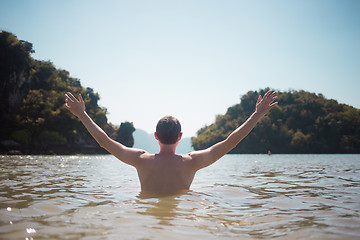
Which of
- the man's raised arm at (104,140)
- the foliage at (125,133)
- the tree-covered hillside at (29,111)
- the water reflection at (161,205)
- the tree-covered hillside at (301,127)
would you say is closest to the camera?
the water reflection at (161,205)

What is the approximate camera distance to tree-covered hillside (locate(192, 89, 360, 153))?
79688mm

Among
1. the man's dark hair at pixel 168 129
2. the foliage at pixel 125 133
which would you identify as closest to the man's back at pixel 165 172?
the man's dark hair at pixel 168 129

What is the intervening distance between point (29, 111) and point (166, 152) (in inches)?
2179

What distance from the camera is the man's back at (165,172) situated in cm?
362

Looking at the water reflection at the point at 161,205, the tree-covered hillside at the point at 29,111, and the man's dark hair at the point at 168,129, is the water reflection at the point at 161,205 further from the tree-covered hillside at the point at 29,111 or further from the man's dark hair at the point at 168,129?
the tree-covered hillside at the point at 29,111

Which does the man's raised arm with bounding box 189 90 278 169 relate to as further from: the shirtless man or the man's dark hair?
the man's dark hair

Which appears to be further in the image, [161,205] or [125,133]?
[125,133]

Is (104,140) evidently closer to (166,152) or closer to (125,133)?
(166,152)

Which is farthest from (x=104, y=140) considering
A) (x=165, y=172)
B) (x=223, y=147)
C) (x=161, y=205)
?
(x=223, y=147)

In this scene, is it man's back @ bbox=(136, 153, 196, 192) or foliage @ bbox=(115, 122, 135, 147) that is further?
foliage @ bbox=(115, 122, 135, 147)

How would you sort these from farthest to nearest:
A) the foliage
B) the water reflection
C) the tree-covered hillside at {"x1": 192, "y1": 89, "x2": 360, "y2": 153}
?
1. the tree-covered hillside at {"x1": 192, "y1": 89, "x2": 360, "y2": 153}
2. the foliage
3. the water reflection

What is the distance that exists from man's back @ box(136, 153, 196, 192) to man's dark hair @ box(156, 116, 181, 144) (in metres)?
0.25

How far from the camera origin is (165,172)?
3711 millimetres

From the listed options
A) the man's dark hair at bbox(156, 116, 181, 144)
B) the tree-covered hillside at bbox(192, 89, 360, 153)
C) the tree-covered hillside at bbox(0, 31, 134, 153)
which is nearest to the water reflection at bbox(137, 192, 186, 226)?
the man's dark hair at bbox(156, 116, 181, 144)
